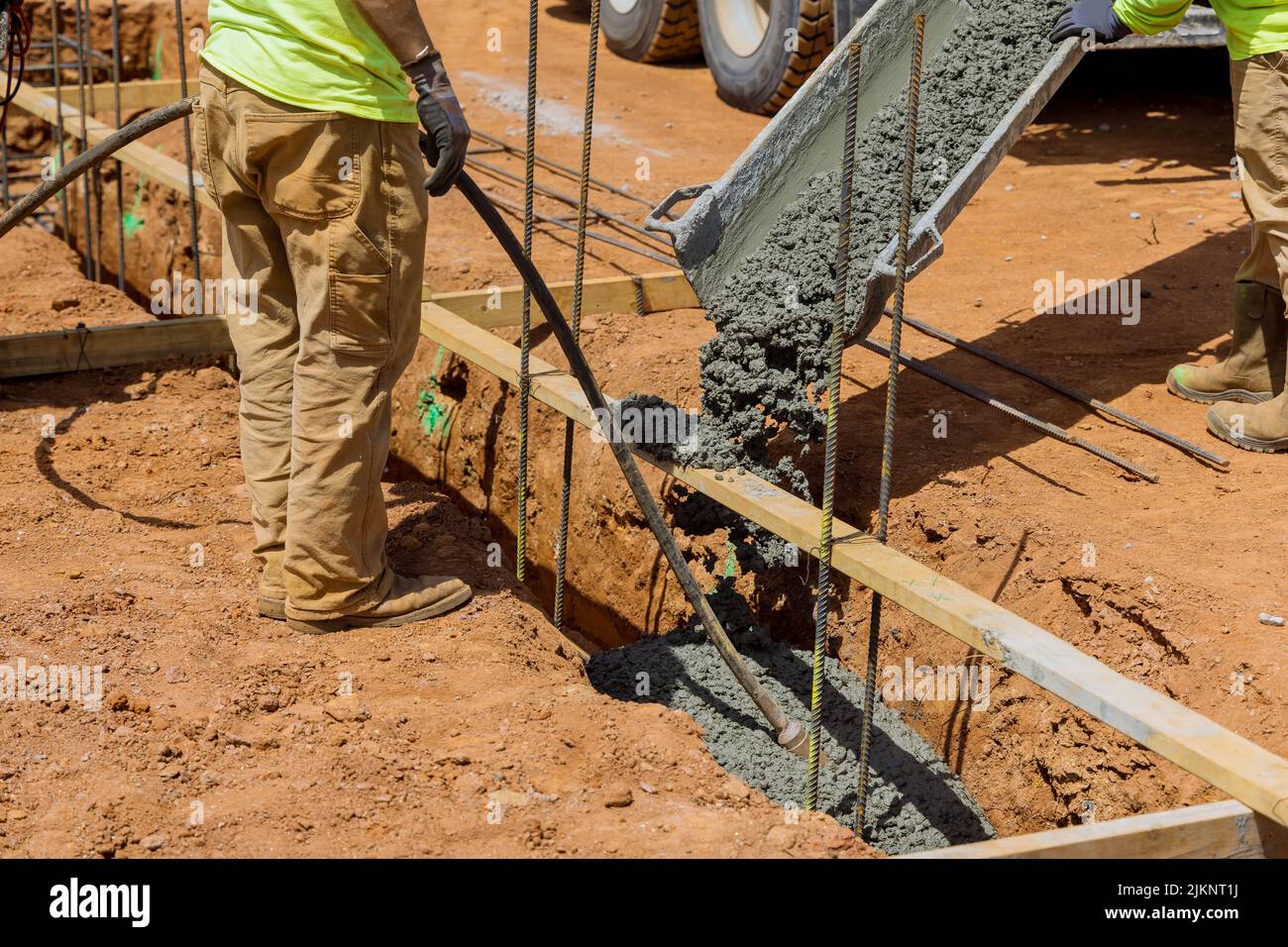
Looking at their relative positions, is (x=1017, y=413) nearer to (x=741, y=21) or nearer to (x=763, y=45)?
(x=763, y=45)

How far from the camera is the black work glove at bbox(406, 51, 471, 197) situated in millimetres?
Result: 3203

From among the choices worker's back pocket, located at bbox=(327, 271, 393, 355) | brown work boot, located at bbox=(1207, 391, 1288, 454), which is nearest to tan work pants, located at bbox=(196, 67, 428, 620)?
worker's back pocket, located at bbox=(327, 271, 393, 355)

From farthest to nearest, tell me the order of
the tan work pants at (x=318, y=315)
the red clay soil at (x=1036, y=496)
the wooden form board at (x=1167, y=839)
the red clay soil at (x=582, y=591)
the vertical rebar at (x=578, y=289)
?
1. the vertical rebar at (x=578, y=289)
2. the red clay soil at (x=1036, y=496)
3. the tan work pants at (x=318, y=315)
4. the red clay soil at (x=582, y=591)
5. the wooden form board at (x=1167, y=839)

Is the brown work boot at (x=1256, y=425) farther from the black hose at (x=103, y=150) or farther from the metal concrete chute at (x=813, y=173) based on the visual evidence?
the black hose at (x=103, y=150)

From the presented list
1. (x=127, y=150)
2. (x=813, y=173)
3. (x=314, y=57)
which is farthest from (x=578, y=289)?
(x=127, y=150)

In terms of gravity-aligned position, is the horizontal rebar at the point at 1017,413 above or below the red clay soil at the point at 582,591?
above

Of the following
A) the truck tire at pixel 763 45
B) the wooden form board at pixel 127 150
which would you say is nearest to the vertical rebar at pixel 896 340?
the wooden form board at pixel 127 150

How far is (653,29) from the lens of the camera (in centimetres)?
1048

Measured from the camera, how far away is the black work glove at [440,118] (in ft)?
10.5

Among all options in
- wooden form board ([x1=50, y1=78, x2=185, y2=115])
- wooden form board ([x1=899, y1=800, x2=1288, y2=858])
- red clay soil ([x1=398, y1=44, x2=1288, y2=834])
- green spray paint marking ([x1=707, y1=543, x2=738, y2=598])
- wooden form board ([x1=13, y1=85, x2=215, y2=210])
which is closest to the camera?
wooden form board ([x1=899, y1=800, x2=1288, y2=858])

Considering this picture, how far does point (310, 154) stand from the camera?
329 cm

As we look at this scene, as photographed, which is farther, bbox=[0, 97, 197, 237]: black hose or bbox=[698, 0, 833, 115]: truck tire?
bbox=[698, 0, 833, 115]: truck tire

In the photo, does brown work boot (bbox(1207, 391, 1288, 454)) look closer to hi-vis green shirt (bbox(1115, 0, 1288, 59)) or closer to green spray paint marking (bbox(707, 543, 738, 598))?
hi-vis green shirt (bbox(1115, 0, 1288, 59))

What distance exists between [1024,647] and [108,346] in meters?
3.92
